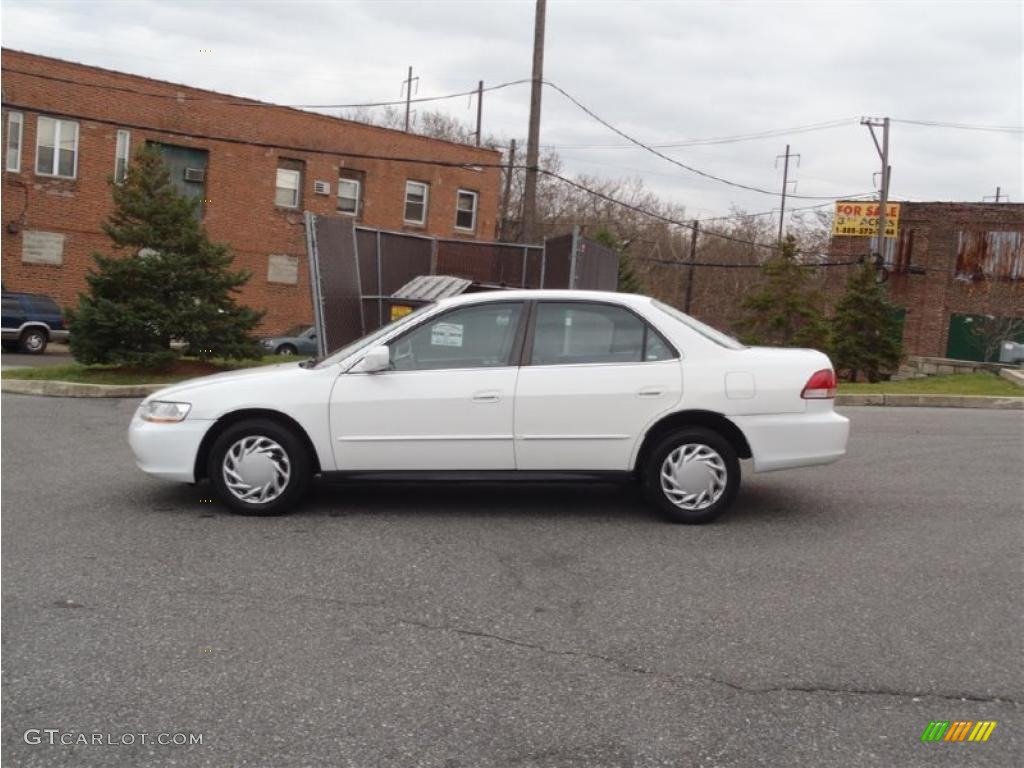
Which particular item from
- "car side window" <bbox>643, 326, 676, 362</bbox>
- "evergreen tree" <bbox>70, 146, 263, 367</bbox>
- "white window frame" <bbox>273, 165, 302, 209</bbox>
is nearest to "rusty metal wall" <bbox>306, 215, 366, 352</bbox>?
Result: "evergreen tree" <bbox>70, 146, 263, 367</bbox>

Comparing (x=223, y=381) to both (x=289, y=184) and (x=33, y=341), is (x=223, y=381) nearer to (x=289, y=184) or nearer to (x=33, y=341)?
(x=33, y=341)

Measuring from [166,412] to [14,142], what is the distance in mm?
27323

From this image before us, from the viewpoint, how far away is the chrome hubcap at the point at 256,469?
6.95m

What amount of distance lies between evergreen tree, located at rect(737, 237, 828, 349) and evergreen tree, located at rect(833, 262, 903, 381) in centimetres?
89

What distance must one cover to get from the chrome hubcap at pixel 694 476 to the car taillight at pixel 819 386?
2.39 ft

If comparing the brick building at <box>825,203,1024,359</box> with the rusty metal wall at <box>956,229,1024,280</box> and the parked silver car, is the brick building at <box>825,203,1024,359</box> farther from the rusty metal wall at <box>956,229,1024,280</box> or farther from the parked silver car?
the parked silver car

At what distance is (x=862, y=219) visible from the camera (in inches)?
1877

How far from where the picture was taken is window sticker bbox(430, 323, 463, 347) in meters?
7.05

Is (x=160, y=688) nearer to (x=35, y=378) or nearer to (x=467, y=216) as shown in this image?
(x=35, y=378)

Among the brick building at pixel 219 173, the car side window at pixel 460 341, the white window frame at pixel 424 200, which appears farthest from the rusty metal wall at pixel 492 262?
the white window frame at pixel 424 200

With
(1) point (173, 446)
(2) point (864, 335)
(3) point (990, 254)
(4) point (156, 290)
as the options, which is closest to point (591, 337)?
(1) point (173, 446)

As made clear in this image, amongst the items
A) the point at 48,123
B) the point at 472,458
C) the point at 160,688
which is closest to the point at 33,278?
the point at 48,123

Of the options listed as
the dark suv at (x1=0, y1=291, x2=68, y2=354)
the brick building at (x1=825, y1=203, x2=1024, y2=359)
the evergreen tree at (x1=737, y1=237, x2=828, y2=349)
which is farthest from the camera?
the brick building at (x1=825, y1=203, x2=1024, y2=359)

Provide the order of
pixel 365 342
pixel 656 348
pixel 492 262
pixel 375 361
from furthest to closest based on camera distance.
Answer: pixel 492 262, pixel 365 342, pixel 656 348, pixel 375 361
